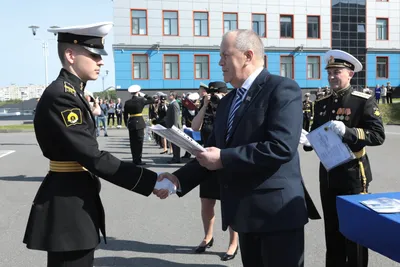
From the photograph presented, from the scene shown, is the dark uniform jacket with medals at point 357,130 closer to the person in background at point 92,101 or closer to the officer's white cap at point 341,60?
the officer's white cap at point 341,60

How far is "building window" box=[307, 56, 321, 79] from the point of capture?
3912cm

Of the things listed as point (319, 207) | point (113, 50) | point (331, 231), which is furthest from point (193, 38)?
point (331, 231)

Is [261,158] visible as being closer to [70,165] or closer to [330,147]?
[330,147]

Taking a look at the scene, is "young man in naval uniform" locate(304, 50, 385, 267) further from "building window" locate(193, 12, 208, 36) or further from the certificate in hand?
"building window" locate(193, 12, 208, 36)

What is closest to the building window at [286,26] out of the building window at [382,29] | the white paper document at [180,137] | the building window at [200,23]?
the building window at [200,23]

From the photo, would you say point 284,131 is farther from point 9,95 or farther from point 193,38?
point 9,95

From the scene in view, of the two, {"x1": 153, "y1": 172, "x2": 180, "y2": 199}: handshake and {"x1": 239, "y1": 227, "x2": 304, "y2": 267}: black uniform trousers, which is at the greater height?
{"x1": 153, "y1": 172, "x2": 180, "y2": 199}: handshake

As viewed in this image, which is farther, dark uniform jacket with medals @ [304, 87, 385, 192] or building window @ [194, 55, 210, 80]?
building window @ [194, 55, 210, 80]

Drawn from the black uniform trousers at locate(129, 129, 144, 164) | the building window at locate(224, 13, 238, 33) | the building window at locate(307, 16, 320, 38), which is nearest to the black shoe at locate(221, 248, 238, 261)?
the black uniform trousers at locate(129, 129, 144, 164)

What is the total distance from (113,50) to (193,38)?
7207 millimetres

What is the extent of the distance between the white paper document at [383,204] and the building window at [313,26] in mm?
39011

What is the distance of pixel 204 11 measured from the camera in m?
36.2

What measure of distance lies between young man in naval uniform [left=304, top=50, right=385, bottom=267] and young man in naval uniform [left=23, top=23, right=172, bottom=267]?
1.86m

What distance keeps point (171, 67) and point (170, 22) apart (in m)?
3.95
